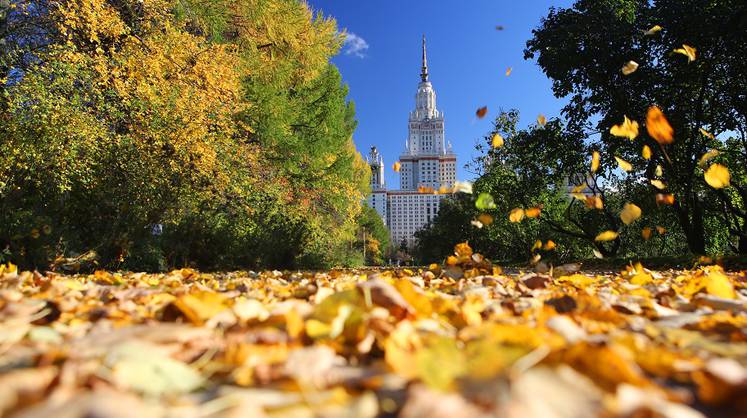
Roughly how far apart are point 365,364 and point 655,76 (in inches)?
460

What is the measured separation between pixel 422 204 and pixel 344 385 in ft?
286

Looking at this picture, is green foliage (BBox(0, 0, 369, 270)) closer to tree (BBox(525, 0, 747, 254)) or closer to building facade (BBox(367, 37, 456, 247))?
tree (BBox(525, 0, 747, 254))

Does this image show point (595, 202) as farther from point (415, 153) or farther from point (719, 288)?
point (415, 153)

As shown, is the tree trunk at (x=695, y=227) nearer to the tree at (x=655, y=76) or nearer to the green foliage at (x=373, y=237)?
the tree at (x=655, y=76)

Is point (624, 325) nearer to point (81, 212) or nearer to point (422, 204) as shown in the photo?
point (81, 212)

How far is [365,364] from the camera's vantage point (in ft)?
2.45

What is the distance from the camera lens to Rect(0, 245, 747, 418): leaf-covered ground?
50cm

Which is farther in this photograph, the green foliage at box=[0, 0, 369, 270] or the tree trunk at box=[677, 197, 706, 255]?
the tree trunk at box=[677, 197, 706, 255]

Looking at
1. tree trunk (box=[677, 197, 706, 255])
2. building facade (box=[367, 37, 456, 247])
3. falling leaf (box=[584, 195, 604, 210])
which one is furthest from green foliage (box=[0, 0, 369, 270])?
building facade (box=[367, 37, 456, 247])

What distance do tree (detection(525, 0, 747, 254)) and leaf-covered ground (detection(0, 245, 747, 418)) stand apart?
35.4 feet

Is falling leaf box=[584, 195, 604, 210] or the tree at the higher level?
the tree

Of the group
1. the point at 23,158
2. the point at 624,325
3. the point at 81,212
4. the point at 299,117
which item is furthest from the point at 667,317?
the point at 299,117

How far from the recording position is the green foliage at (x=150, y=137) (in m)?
5.57

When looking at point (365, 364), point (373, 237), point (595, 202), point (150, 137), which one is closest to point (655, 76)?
point (595, 202)
